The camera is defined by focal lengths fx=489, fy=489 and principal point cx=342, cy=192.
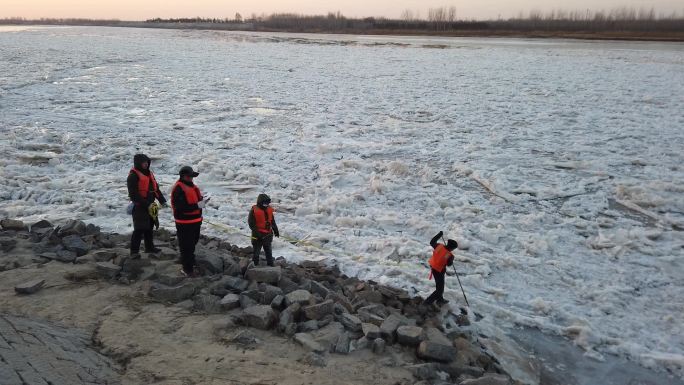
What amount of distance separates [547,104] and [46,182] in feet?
49.0

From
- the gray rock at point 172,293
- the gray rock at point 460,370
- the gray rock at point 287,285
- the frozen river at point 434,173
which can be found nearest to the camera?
the gray rock at point 460,370

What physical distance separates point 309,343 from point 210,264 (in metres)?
1.83

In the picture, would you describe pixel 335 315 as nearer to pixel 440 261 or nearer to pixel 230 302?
pixel 230 302

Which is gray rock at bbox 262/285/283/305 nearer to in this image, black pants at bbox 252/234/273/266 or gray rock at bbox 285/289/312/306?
gray rock at bbox 285/289/312/306

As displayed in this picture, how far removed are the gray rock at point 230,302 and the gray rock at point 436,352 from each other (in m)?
1.87

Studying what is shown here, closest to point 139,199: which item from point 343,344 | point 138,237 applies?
point 138,237

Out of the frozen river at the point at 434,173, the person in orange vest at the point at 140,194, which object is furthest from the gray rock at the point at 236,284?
the frozen river at the point at 434,173

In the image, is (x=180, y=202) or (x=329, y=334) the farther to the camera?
(x=180, y=202)

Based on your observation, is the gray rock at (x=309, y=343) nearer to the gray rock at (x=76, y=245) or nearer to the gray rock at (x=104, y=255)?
the gray rock at (x=104, y=255)

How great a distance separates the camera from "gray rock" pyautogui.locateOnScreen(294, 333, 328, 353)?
14.1 ft

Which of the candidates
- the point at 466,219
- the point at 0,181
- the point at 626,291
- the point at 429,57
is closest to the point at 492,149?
the point at 466,219

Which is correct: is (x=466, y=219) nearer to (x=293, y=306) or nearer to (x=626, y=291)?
(x=626, y=291)

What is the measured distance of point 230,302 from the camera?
15.9 ft

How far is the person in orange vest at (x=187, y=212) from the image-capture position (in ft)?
17.2
